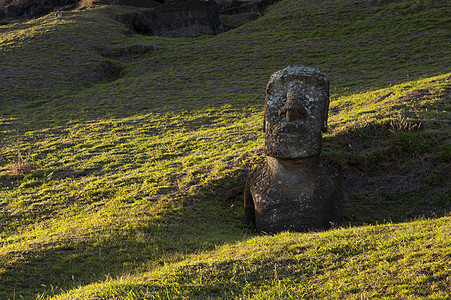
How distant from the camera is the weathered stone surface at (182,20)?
3376 centimetres

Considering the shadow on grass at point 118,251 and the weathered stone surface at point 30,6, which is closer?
the shadow on grass at point 118,251

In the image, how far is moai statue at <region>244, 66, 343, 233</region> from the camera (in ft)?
23.4

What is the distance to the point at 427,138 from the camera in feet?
32.5

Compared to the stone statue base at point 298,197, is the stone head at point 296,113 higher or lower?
higher

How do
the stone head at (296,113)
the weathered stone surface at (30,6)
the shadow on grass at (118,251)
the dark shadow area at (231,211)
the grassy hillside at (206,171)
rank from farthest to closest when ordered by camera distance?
the weathered stone surface at (30,6), the stone head at (296,113), the dark shadow area at (231,211), the shadow on grass at (118,251), the grassy hillside at (206,171)

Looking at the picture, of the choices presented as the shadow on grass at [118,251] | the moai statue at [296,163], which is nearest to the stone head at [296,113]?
the moai statue at [296,163]

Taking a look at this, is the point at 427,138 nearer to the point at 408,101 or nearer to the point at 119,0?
the point at 408,101

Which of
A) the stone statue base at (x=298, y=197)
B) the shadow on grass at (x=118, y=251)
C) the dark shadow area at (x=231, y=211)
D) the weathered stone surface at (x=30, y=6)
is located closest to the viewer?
the shadow on grass at (x=118, y=251)

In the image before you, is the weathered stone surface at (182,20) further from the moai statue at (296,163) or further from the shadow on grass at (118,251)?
the shadow on grass at (118,251)

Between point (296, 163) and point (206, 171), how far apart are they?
10.4 ft

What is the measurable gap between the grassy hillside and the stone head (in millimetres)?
1545

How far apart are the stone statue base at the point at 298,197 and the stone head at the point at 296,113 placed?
0.80 ft

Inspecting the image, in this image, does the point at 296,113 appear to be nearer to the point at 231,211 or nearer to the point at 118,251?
the point at 231,211

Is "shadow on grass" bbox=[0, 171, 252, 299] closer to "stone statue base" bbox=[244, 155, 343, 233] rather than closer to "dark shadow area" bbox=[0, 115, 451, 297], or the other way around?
"dark shadow area" bbox=[0, 115, 451, 297]
